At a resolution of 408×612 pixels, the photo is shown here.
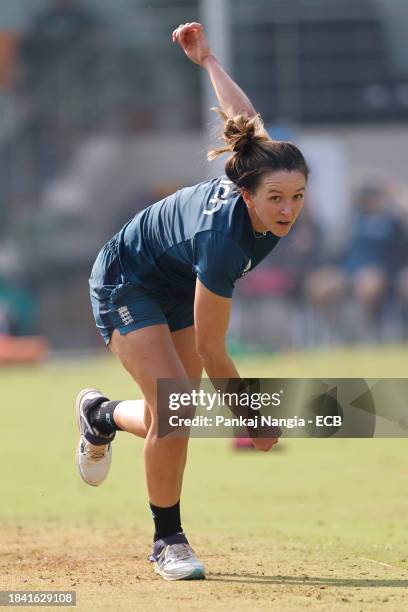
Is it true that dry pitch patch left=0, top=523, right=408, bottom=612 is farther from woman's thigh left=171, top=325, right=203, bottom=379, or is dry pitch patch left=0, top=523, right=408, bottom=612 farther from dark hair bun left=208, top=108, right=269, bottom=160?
dark hair bun left=208, top=108, right=269, bottom=160

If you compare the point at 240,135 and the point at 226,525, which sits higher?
the point at 240,135

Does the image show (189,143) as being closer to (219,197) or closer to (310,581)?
(219,197)

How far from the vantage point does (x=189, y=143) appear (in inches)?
1275

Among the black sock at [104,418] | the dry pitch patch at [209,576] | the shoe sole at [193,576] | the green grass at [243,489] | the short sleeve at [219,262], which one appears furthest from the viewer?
the green grass at [243,489]

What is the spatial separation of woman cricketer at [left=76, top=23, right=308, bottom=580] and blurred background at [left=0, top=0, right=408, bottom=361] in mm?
22590

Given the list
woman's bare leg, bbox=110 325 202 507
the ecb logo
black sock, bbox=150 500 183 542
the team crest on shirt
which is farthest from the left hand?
black sock, bbox=150 500 183 542

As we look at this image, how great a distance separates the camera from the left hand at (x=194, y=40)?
21.7 ft

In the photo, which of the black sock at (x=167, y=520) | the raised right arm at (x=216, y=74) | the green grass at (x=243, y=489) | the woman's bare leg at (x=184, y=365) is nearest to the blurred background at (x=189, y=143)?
the green grass at (x=243, y=489)

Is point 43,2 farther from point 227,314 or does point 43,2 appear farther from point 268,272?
point 227,314

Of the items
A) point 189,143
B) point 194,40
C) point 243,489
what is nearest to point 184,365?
point 194,40

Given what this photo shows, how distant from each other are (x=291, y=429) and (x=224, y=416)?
1.03 ft

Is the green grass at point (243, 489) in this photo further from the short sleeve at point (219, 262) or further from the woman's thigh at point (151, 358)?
the short sleeve at point (219, 262)

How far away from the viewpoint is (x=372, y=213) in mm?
29656

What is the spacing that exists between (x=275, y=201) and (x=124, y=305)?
Result: 0.95m
